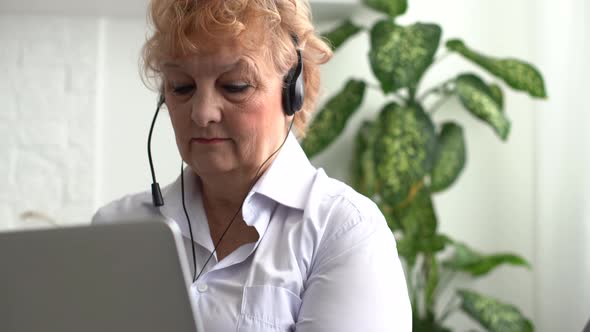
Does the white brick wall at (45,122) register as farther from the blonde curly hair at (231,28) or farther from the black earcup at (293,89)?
the black earcup at (293,89)

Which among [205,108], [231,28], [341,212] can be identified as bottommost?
[341,212]

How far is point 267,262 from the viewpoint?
1216 mm

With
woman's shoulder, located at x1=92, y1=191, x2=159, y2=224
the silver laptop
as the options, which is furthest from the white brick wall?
the silver laptop

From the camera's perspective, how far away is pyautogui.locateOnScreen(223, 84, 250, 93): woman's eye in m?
1.23

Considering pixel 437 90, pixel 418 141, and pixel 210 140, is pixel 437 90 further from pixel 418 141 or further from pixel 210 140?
pixel 210 140

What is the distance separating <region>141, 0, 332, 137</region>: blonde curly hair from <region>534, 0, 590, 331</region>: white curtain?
61.6 inches

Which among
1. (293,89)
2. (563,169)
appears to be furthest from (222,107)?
(563,169)

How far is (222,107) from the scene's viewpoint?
48.3 inches

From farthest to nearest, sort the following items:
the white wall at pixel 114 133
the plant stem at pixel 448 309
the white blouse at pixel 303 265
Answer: the plant stem at pixel 448 309
the white wall at pixel 114 133
the white blouse at pixel 303 265

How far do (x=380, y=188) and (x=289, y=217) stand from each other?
139cm

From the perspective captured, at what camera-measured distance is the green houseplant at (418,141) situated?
8.61ft

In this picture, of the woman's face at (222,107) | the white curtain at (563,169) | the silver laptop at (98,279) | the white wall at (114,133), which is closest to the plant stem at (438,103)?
the white wall at (114,133)

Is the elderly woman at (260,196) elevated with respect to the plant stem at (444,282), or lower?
elevated

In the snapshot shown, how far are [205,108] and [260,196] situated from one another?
6.8 inches
